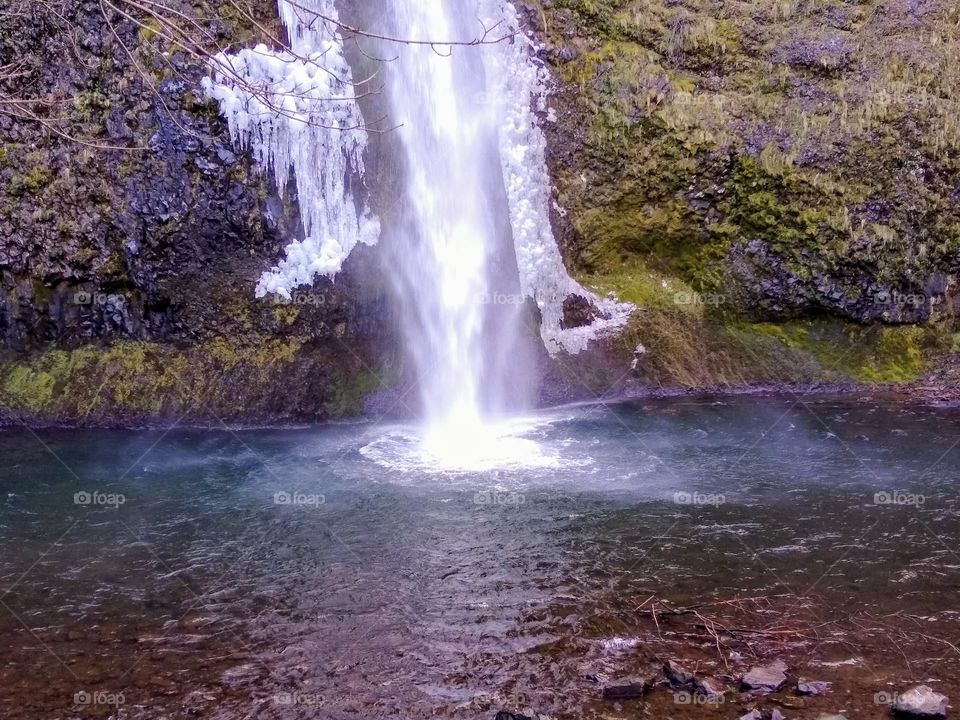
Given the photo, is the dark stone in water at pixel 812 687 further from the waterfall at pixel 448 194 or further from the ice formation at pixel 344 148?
the ice formation at pixel 344 148

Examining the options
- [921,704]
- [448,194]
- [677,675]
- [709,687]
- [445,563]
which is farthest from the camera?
[448,194]

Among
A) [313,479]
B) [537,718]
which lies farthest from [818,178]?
[537,718]

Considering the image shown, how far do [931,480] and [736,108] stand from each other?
6533 millimetres

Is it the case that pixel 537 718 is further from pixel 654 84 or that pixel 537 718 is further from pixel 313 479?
pixel 654 84

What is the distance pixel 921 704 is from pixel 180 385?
9.58 metres

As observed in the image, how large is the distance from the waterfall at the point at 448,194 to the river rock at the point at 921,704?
7114 mm

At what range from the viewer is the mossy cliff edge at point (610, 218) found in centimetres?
1085

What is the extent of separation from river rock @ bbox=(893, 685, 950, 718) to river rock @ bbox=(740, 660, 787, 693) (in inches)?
22.8

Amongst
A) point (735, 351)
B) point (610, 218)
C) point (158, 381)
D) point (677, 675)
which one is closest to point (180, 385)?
point (158, 381)

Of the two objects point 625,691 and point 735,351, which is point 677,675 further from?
point 735,351

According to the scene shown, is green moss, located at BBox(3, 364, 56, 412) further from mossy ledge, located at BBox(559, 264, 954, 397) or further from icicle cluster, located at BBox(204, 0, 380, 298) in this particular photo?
mossy ledge, located at BBox(559, 264, 954, 397)

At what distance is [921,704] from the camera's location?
407 cm

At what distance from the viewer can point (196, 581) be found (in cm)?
604

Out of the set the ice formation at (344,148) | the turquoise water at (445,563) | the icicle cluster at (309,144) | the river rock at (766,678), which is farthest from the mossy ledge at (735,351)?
the river rock at (766,678)
